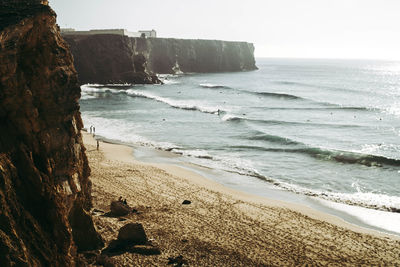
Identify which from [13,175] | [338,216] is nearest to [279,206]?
[338,216]

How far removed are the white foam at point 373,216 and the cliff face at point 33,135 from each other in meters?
14.4

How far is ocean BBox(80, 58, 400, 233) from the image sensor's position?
2280 cm

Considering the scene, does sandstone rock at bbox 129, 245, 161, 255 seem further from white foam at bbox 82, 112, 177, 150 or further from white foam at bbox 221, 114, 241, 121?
white foam at bbox 221, 114, 241, 121

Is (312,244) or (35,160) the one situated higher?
(35,160)

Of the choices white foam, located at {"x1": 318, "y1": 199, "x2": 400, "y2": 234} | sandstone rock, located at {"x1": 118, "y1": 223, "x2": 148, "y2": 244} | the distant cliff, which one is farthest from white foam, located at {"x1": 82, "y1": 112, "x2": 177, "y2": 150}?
the distant cliff

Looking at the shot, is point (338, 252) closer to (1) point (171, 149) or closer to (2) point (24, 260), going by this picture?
(2) point (24, 260)

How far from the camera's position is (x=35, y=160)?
839 centimetres

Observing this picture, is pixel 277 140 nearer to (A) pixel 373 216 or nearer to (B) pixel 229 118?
(B) pixel 229 118

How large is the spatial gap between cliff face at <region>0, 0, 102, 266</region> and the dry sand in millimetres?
4013

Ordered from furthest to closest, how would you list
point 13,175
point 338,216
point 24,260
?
1. point 338,216
2. point 13,175
3. point 24,260

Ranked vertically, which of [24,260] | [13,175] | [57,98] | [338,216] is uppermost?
[57,98]

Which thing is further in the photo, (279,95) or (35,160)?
(279,95)

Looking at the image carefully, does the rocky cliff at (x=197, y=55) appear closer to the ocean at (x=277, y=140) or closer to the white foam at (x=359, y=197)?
the ocean at (x=277, y=140)

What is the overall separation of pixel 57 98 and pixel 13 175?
2.64 metres
